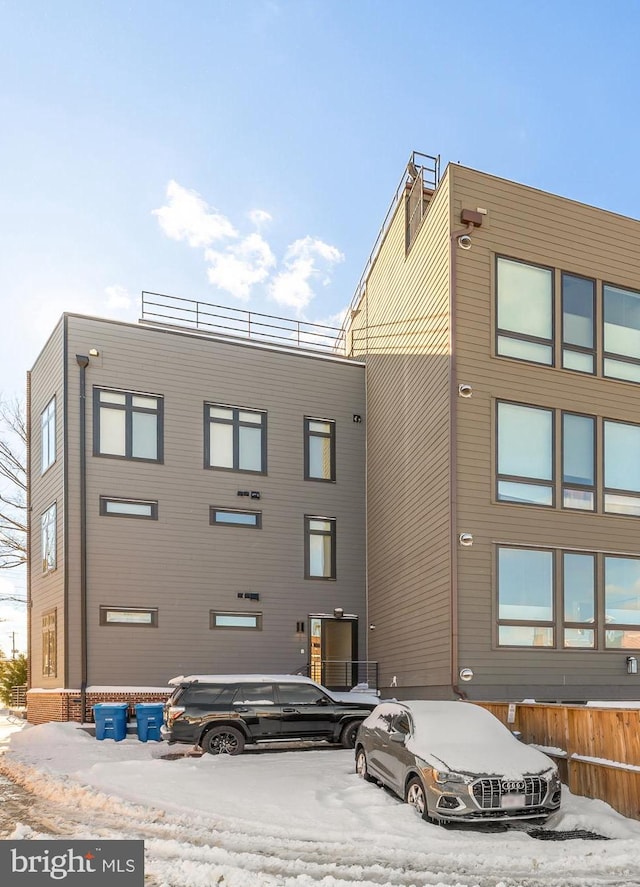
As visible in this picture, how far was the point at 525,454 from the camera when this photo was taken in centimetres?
1574

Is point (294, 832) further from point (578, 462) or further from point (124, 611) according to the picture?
point (124, 611)

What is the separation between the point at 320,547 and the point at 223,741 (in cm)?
799

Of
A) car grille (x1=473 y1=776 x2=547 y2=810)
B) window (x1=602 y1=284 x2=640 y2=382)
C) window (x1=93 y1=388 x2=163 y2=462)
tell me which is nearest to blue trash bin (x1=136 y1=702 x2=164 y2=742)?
window (x1=93 y1=388 x2=163 y2=462)

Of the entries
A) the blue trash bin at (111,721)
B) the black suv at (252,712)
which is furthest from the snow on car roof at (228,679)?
the blue trash bin at (111,721)

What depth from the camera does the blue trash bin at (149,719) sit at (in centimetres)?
1539

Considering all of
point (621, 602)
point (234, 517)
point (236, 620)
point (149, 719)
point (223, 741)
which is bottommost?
point (149, 719)

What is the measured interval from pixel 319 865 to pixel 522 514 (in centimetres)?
940

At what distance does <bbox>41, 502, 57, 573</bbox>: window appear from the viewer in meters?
19.9

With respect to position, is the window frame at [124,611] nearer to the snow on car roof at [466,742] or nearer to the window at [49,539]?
the window at [49,539]

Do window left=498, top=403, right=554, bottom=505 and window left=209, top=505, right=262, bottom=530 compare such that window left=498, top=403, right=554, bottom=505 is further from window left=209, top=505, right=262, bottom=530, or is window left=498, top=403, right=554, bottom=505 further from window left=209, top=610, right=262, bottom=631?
window left=209, top=610, right=262, bottom=631

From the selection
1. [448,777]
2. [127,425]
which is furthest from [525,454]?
[127,425]

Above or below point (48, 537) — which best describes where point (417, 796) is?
below

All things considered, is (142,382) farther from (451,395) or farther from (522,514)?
(522,514)

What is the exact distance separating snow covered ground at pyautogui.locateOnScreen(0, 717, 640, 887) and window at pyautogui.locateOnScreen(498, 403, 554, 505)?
6462 millimetres
